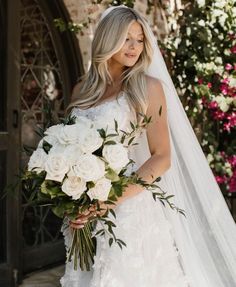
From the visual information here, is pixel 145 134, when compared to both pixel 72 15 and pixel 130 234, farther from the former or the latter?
pixel 72 15

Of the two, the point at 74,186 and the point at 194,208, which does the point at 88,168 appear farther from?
the point at 194,208

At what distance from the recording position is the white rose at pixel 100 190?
2.04m

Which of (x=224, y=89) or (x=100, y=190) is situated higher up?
(x=224, y=89)

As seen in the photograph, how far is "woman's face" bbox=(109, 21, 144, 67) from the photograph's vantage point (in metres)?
2.44

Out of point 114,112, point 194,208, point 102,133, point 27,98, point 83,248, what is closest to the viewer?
point 102,133

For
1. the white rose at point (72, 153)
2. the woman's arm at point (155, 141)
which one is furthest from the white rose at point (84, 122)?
the woman's arm at point (155, 141)

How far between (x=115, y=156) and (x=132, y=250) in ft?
1.84

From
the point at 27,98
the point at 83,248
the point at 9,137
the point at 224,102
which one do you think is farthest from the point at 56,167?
the point at 224,102

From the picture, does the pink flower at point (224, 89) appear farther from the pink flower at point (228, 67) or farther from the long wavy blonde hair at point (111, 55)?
the long wavy blonde hair at point (111, 55)

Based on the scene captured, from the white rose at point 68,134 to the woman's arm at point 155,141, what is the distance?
0.38m

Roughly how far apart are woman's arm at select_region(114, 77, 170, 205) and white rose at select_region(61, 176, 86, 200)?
13.3 inches

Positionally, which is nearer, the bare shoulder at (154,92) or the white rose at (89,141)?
the white rose at (89,141)

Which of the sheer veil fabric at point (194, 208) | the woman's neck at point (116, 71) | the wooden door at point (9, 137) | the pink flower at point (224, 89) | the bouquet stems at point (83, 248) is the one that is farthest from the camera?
the pink flower at point (224, 89)

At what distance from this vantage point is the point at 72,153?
205cm
